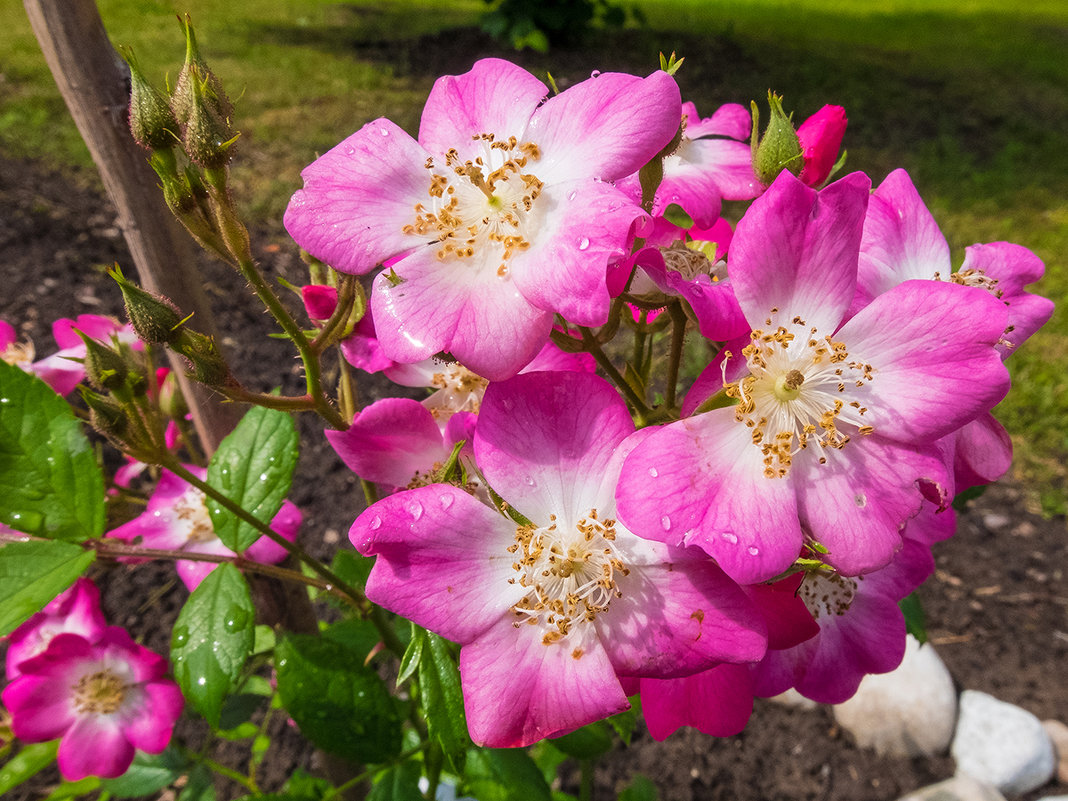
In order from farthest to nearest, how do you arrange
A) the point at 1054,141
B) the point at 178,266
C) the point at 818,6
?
1. the point at 818,6
2. the point at 1054,141
3. the point at 178,266

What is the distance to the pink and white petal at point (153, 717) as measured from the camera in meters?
1.36

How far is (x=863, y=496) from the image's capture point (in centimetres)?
66

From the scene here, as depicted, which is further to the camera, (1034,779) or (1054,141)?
(1054,141)

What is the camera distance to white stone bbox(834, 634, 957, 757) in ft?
7.60

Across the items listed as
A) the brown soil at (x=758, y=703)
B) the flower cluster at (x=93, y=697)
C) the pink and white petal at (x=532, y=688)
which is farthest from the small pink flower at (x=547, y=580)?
the brown soil at (x=758, y=703)

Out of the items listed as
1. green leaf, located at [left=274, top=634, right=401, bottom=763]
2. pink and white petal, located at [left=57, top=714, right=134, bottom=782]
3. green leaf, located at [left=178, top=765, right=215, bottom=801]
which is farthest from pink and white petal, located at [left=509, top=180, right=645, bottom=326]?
green leaf, located at [left=178, top=765, right=215, bottom=801]

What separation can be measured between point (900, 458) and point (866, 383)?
0.08 metres

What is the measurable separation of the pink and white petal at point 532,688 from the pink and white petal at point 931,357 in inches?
13.8

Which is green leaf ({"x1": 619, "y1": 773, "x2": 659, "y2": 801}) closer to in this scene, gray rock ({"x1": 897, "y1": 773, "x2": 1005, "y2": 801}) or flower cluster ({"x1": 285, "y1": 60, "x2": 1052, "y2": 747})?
gray rock ({"x1": 897, "y1": 773, "x2": 1005, "y2": 801})

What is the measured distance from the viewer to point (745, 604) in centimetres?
66

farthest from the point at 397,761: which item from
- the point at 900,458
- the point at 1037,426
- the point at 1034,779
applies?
the point at 1037,426

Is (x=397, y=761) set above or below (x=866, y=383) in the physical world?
below

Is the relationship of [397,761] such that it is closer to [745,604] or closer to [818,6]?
[745,604]

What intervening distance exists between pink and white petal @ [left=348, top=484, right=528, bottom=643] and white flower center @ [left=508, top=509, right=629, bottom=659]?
0.7 inches
